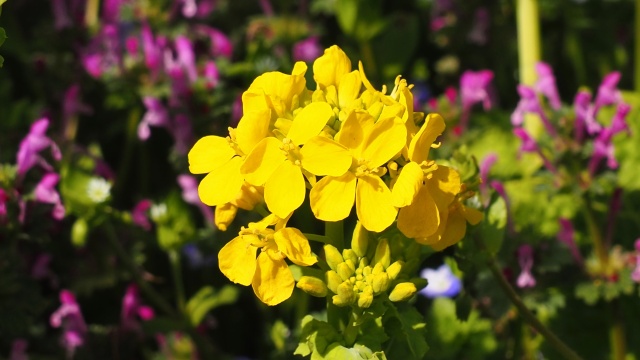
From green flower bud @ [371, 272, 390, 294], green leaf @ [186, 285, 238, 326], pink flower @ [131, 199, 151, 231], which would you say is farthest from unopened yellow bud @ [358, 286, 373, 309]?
pink flower @ [131, 199, 151, 231]

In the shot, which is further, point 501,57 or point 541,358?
point 501,57

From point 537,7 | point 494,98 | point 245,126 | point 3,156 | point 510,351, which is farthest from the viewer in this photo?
point 494,98

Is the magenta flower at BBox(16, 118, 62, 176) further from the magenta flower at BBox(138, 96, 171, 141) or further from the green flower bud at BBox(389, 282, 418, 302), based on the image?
the green flower bud at BBox(389, 282, 418, 302)

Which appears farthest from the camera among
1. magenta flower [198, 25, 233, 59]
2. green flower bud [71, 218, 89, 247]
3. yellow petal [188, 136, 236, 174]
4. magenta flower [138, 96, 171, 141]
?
magenta flower [198, 25, 233, 59]

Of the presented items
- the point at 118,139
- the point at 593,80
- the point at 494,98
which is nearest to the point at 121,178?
the point at 118,139

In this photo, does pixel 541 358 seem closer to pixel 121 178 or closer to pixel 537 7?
pixel 537 7
